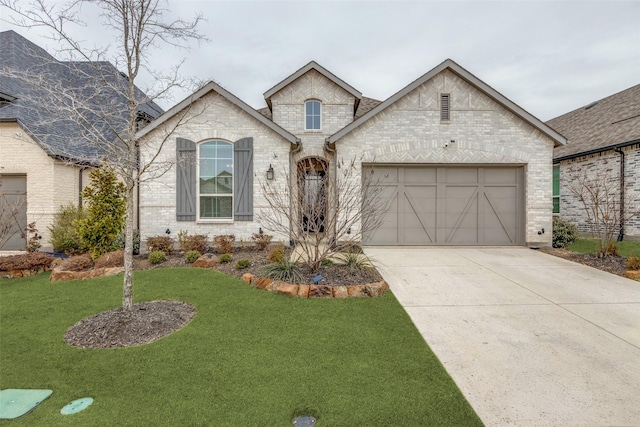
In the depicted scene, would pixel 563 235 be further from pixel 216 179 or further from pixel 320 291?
pixel 216 179

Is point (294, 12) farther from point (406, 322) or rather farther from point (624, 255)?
point (624, 255)

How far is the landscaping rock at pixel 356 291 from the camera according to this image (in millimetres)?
5352

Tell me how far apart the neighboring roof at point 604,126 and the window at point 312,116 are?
34.7 feet

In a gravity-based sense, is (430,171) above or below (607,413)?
above

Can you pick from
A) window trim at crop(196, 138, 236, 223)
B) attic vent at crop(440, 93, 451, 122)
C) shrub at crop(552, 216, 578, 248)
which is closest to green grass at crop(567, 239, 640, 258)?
shrub at crop(552, 216, 578, 248)

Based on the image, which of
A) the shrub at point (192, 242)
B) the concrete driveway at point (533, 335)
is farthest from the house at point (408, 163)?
the concrete driveway at point (533, 335)

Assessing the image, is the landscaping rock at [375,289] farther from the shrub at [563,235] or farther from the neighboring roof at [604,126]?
the neighboring roof at [604,126]

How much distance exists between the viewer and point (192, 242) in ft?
28.6

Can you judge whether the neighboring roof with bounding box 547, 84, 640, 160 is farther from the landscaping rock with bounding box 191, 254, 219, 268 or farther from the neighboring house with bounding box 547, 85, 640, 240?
the landscaping rock with bounding box 191, 254, 219, 268

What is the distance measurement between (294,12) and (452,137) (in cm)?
648

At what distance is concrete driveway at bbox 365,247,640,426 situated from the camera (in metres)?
2.64

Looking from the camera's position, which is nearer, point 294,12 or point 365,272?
point 365,272

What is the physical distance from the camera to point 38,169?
9844 millimetres

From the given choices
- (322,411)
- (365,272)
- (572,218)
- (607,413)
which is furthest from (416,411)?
(572,218)
